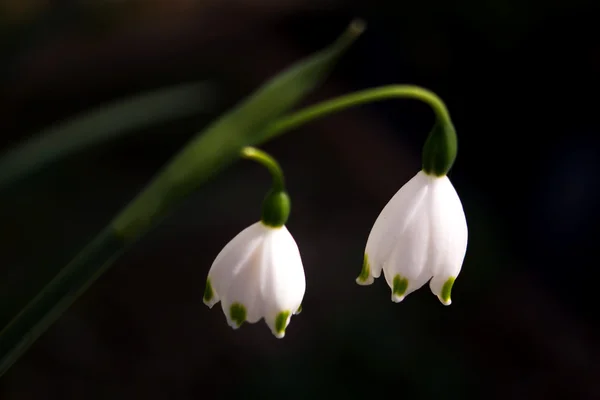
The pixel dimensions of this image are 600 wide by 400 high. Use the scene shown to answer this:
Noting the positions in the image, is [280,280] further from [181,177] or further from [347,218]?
[347,218]

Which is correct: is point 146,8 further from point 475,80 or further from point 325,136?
point 475,80

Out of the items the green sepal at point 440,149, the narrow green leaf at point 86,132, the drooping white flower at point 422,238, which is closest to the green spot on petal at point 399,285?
the drooping white flower at point 422,238

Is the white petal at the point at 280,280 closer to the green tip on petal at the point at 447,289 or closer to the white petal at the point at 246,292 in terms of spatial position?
the white petal at the point at 246,292

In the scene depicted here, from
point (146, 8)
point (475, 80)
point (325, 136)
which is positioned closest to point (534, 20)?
point (475, 80)

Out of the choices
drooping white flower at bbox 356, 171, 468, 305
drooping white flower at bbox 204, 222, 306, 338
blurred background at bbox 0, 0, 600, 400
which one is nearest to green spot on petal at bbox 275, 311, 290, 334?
drooping white flower at bbox 204, 222, 306, 338

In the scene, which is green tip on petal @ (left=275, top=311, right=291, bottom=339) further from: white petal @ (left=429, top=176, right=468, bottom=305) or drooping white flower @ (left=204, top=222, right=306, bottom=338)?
white petal @ (left=429, top=176, right=468, bottom=305)
